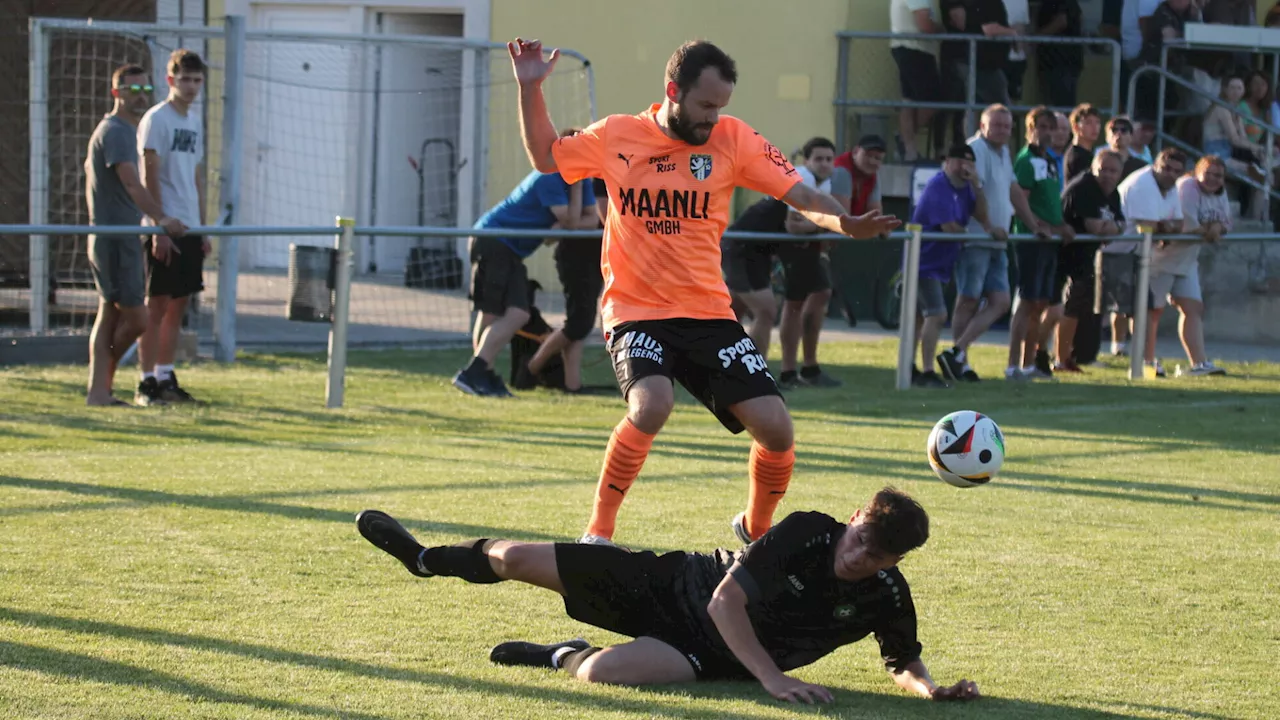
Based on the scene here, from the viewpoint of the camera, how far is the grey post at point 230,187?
43.1 feet

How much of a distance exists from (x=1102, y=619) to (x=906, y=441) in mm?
4306

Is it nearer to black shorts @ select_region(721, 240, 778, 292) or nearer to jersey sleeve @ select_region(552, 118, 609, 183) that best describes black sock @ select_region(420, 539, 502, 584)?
jersey sleeve @ select_region(552, 118, 609, 183)

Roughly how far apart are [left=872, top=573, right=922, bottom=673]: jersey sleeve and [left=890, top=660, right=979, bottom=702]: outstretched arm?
0.08 feet

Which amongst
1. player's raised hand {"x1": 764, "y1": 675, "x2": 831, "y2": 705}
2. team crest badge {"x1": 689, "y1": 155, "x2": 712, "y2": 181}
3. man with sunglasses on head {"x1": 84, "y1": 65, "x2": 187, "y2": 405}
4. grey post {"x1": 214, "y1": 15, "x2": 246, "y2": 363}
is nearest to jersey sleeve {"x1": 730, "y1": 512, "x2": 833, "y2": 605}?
player's raised hand {"x1": 764, "y1": 675, "x2": 831, "y2": 705}

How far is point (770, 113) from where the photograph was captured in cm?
1995

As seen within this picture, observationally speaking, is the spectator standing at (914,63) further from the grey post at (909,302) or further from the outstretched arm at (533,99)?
the outstretched arm at (533,99)

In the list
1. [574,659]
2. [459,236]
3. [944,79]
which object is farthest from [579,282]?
[944,79]

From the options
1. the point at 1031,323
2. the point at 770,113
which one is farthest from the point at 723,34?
the point at 1031,323

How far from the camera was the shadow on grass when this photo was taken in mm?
4582

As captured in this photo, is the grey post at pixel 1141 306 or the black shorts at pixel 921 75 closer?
the grey post at pixel 1141 306

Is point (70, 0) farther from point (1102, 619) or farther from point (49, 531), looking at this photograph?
point (1102, 619)

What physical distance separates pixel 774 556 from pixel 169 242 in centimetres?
700

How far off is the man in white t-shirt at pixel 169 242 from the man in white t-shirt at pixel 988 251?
237 inches

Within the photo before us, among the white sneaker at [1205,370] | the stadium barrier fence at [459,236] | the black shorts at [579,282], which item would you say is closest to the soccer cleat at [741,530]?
the stadium barrier fence at [459,236]
